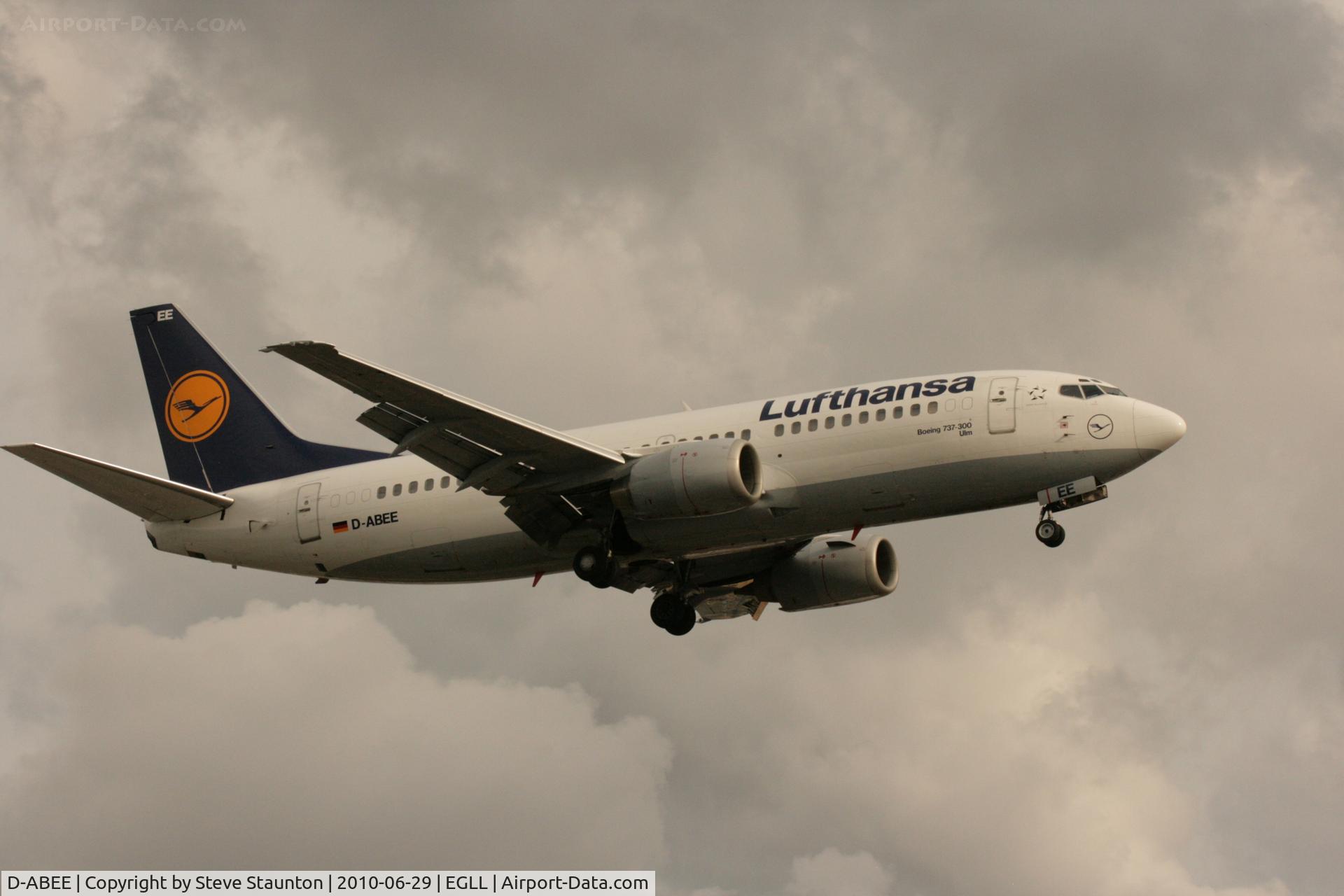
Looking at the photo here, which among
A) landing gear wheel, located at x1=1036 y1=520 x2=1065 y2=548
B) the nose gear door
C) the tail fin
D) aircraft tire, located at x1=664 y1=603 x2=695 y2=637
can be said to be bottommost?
landing gear wheel, located at x1=1036 y1=520 x2=1065 y2=548

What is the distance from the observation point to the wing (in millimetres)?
32750

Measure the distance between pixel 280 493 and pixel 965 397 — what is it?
17.8 m

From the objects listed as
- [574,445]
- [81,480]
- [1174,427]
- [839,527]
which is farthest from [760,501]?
[81,480]

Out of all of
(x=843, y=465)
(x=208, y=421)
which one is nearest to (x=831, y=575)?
(x=843, y=465)

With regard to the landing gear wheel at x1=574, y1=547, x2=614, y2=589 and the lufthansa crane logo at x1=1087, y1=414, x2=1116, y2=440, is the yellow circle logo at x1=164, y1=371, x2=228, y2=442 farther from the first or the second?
the lufthansa crane logo at x1=1087, y1=414, x2=1116, y2=440

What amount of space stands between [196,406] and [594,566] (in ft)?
46.2

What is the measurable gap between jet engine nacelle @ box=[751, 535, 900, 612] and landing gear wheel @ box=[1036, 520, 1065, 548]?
299 inches

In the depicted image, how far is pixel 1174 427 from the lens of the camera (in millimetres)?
33562

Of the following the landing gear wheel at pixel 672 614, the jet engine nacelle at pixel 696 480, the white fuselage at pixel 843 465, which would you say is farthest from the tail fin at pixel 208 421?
the jet engine nacelle at pixel 696 480

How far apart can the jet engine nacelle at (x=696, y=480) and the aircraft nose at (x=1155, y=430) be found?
821 centimetres

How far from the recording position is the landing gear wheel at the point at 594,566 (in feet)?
118

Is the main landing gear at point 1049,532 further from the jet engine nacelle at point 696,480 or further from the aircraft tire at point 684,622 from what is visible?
the aircraft tire at point 684,622

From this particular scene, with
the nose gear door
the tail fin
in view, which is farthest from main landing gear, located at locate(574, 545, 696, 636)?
the nose gear door

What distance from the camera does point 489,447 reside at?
35.0 m
